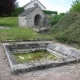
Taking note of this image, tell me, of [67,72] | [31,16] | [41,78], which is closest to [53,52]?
[67,72]

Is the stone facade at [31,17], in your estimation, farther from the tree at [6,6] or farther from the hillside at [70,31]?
the hillside at [70,31]

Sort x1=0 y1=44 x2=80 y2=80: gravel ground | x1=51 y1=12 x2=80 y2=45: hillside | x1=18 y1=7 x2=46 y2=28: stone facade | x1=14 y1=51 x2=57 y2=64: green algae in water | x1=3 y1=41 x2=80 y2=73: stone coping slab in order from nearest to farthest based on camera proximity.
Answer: x1=0 y1=44 x2=80 y2=80: gravel ground
x1=3 y1=41 x2=80 y2=73: stone coping slab
x1=14 y1=51 x2=57 y2=64: green algae in water
x1=51 y1=12 x2=80 y2=45: hillside
x1=18 y1=7 x2=46 y2=28: stone facade

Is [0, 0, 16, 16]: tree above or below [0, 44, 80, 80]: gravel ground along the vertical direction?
above

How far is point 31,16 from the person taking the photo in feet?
69.5

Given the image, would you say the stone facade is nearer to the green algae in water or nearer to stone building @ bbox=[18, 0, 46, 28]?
stone building @ bbox=[18, 0, 46, 28]

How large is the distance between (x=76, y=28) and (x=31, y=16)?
12.7m

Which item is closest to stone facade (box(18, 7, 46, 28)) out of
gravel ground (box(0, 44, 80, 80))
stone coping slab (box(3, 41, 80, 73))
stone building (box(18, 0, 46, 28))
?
stone building (box(18, 0, 46, 28))

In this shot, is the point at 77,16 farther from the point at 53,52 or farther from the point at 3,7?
the point at 3,7

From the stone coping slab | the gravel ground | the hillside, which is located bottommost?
the gravel ground

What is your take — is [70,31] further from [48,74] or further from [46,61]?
[48,74]

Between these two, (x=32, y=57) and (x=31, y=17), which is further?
(x=31, y=17)

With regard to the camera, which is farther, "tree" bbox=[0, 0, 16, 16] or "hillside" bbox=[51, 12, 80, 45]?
"tree" bbox=[0, 0, 16, 16]

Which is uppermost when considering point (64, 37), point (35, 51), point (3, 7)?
point (3, 7)

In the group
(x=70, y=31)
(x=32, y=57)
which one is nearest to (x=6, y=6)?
(x=70, y=31)
